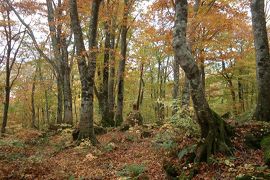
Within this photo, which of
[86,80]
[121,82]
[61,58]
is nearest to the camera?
[86,80]

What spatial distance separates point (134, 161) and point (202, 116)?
3.31m

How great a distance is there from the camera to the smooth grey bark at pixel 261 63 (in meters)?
9.21

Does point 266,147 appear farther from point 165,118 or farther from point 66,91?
point 66,91

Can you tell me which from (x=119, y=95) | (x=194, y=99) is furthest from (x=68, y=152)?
(x=119, y=95)

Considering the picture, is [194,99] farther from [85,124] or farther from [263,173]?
[85,124]

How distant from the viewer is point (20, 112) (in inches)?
1758

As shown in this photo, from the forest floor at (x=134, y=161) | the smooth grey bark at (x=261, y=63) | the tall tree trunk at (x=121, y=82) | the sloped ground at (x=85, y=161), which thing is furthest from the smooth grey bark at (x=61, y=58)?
the smooth grey bark at (x=261, y=63)

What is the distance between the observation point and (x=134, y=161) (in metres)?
9.87

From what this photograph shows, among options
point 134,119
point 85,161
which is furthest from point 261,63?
point 134,119

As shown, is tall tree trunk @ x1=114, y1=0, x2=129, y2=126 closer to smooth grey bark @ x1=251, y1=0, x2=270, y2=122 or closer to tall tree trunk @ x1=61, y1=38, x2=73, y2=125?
tall tree trunk @ x1=61, y1=38, x2=73, y2=125

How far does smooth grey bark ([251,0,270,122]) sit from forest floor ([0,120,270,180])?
37.3 inches

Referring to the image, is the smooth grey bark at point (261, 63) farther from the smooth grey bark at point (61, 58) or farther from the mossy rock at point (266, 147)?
the smooth grey bark at point (61, 58)

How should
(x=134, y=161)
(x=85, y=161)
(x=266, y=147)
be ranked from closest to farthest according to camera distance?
(x=266, y=147)
(x=134, y=161)
(x=85, y=161)

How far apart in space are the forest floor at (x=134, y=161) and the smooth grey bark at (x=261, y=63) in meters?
0.95
